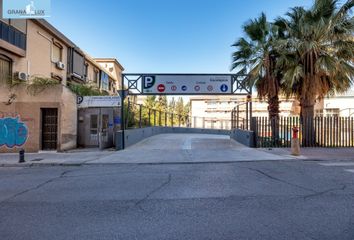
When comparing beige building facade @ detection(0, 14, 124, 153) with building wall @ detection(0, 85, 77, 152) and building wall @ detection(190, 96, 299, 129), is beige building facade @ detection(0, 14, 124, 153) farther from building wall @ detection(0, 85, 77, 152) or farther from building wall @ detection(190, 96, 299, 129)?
building wall @ detection(190, 96, 299, 129)

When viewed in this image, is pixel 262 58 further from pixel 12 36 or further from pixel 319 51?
pixel 12 36

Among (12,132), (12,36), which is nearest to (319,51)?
(12,36)

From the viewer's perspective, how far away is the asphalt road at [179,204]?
4.89 m

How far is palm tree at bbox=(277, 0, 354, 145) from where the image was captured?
56.9 feet

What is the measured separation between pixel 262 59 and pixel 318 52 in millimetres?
3090

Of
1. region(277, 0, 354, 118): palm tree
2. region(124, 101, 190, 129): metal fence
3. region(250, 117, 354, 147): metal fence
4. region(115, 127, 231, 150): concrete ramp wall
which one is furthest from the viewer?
region(124, 101, 190, 129): metal fence

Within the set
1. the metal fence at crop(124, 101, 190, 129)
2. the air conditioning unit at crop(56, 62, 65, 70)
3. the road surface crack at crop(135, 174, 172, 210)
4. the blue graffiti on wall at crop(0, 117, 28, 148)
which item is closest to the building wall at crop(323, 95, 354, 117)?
the metal fence at crop(124, 101, 190, 129)

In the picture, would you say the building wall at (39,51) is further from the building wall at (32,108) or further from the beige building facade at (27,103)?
the building wall at (32,108)

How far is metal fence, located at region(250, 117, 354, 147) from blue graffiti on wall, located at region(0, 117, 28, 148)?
12.2 meters

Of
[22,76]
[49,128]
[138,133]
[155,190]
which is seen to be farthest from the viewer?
[138,133]

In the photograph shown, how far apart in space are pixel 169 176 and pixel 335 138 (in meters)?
13.3

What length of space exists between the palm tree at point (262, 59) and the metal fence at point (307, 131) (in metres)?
0.33

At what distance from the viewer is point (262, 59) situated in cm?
1942

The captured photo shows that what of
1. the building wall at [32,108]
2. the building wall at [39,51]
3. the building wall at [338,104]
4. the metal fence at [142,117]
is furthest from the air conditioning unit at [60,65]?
the building wall at [338,104]
